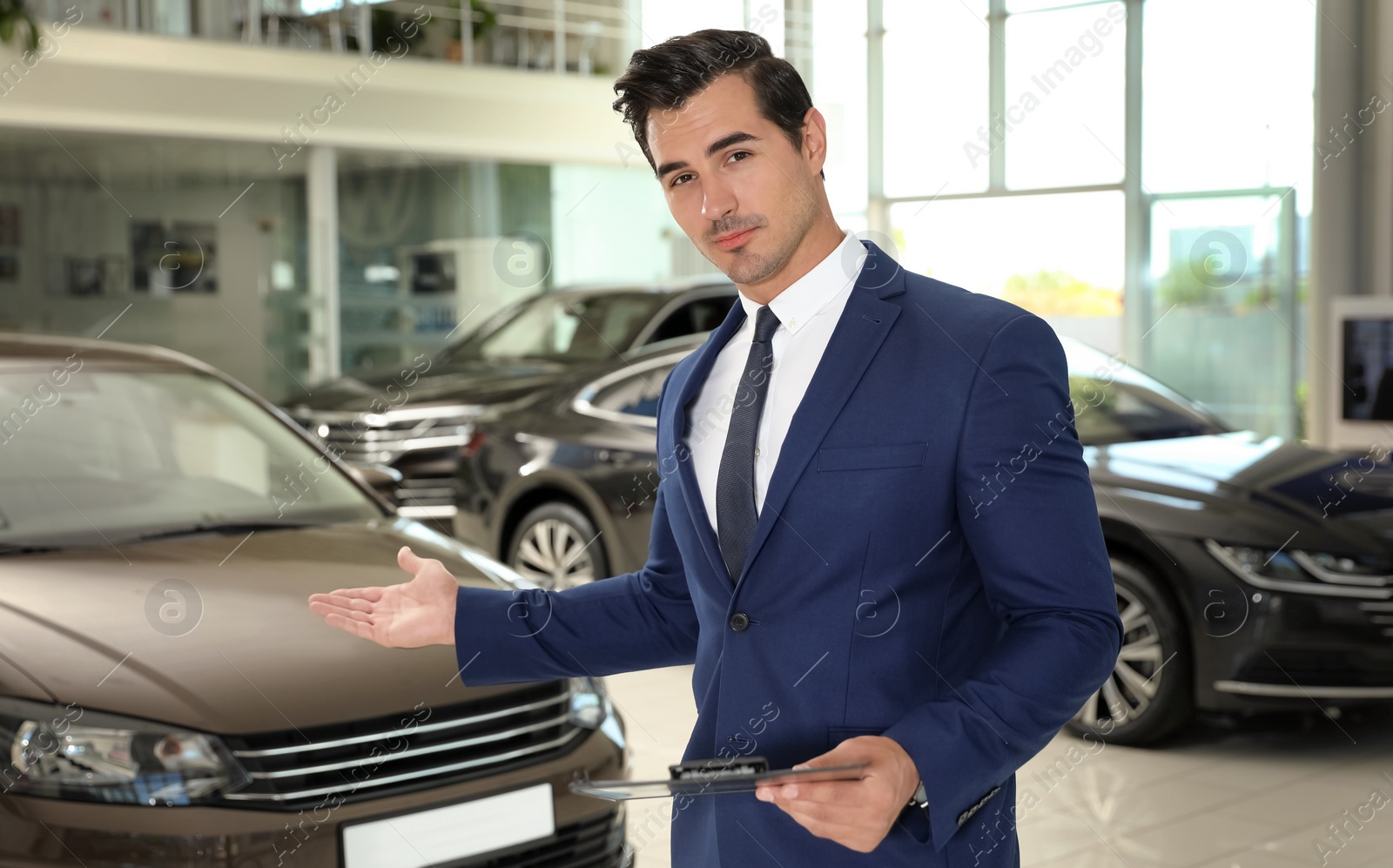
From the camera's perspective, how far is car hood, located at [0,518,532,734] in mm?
2471

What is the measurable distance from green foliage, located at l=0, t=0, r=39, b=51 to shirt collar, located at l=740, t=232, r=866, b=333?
1091 cm

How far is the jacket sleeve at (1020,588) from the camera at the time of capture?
128cm

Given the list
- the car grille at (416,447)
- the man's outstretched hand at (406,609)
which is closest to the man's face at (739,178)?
the man's outstretched hand at (406,609)

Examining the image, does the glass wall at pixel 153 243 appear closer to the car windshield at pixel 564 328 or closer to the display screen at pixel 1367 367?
Answer: the car windshield at pixel 564 328

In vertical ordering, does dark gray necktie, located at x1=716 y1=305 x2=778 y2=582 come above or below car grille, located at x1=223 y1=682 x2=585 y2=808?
above

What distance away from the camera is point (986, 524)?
1.35 m

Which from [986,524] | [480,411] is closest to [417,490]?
[480,411]

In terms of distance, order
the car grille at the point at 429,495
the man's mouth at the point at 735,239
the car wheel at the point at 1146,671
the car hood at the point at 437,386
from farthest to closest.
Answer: the car hood at the point at 437,386 < the car grille at the point at 429,495 < the car wheel at the point at 1146,671 < the man's mouth at the point at 735,239

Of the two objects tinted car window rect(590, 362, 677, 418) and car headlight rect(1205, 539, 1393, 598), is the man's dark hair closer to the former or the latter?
car headlight rect(1205, 539, 1393, 598)

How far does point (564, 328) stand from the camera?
8.62m

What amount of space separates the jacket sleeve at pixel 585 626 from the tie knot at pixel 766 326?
0.19 metres

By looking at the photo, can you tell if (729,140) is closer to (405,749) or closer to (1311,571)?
(405,749)

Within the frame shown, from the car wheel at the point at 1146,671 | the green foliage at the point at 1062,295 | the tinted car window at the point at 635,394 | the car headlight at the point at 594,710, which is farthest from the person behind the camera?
the green foliage at the point at 1062,295

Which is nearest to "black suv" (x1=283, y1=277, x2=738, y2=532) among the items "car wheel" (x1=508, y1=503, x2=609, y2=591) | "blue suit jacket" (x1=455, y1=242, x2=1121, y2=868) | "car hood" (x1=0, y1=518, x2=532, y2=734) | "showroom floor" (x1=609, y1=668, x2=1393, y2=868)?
"car wheel" (x1=508, y1=503, x2=609, y2=591)
